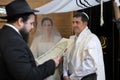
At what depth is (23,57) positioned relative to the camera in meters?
2.44

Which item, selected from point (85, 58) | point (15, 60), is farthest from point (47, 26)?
point (15, 60)

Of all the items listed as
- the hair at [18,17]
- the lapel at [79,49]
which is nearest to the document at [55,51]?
the lapel at [79,49]

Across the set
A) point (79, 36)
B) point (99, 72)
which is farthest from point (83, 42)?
point (99, 72)

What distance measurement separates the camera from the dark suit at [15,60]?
2.41 metres

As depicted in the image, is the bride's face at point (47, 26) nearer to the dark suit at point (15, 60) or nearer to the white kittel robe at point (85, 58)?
the white kittel robe at point (85, 58)

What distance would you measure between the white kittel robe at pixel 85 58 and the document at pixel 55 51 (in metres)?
0.38

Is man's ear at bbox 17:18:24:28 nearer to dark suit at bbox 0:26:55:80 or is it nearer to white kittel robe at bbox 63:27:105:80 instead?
dark suit at bbox 0:26:55:80

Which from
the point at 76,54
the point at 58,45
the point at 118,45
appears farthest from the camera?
the point at 118,45

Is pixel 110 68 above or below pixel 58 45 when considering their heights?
below

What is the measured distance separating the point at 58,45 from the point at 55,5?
73 centimetres

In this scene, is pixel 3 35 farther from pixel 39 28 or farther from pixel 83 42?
pixel 39 28

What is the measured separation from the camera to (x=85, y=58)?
11.8ft

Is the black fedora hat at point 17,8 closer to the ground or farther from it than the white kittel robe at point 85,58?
farther from it

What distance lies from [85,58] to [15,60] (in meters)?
1.37
